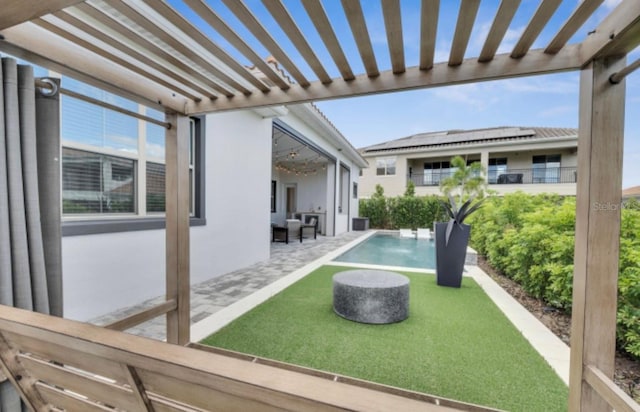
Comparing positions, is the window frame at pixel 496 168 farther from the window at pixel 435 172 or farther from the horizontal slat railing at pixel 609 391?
the horizontal slat railing at pixel 609 391

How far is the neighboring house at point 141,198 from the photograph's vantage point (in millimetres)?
3113

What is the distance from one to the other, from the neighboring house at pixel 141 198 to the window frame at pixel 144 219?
12 mm

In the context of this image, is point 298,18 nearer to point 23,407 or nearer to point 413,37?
point 413,37

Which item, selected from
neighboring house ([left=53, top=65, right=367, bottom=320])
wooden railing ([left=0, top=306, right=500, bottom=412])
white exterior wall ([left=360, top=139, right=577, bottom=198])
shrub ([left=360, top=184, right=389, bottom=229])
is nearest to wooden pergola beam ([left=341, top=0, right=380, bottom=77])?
wooden railing ([left=0, top=306, right=500, bottom=412])

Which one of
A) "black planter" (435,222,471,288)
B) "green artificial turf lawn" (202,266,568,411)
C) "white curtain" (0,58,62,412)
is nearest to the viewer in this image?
"white curtain" (0,58,62,412)

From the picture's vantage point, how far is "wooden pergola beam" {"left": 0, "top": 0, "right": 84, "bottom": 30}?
1.04 m

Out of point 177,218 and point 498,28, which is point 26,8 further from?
point 498,28

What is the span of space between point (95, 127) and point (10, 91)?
2258 millimetres

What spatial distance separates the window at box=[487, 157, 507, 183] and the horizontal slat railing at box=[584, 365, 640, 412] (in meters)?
18.8

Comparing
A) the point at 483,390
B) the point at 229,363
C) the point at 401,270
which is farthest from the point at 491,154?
the point at 229,363

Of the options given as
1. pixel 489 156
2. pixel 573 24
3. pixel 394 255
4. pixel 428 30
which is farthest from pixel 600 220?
pixel 489 156

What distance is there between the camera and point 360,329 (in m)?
3.13

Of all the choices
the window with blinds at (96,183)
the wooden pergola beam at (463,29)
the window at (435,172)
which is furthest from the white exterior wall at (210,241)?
the window at (435,172)

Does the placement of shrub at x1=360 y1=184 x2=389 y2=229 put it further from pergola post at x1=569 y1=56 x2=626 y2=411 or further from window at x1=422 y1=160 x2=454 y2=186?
pergola post at x1=569 y1=56 x2=626 y2=411
